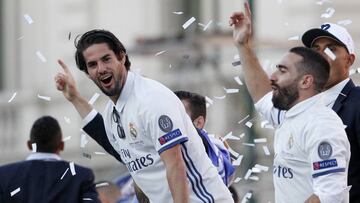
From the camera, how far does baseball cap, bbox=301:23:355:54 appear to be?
10156 millimetres

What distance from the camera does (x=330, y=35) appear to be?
10195mm

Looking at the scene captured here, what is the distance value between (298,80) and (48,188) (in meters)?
2.37

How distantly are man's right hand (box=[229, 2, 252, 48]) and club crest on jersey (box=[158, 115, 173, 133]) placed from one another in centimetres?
127

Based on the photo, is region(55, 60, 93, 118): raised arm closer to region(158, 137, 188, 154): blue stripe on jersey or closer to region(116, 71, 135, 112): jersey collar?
region(116, 71, 135, 112): jersey collar

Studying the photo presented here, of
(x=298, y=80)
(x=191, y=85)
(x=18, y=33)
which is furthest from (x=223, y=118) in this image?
(x=298, y=80)

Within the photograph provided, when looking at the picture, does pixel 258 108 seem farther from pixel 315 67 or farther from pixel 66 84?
pixel 66 84

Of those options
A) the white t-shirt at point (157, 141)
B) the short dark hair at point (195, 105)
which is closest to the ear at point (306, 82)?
the white t-shirt at point (157, 141)

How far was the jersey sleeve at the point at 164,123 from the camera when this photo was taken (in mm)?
9305

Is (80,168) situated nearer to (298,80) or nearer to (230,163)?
(230,163)

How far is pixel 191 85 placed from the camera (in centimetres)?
2320

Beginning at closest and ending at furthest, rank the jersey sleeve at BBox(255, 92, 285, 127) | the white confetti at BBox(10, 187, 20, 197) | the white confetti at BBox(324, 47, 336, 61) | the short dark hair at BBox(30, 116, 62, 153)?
the white confetti at BBox(324, 47, 336, 61) < the jersey sleeve at BBox(255, 92, 285, 127) < the white confetti at BBox(10, 187, 20, 197) < the short dark hair at BBox(30, 116, 62, 153)

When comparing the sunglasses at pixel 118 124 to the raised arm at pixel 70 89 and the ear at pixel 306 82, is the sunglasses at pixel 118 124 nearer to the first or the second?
the raised arm at pixel 70 89

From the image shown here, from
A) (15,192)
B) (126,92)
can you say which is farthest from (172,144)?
(15,192)

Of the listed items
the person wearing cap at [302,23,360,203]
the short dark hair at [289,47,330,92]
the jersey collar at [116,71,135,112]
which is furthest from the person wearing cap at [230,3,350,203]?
the jersey collar at [116,71,135,112]
